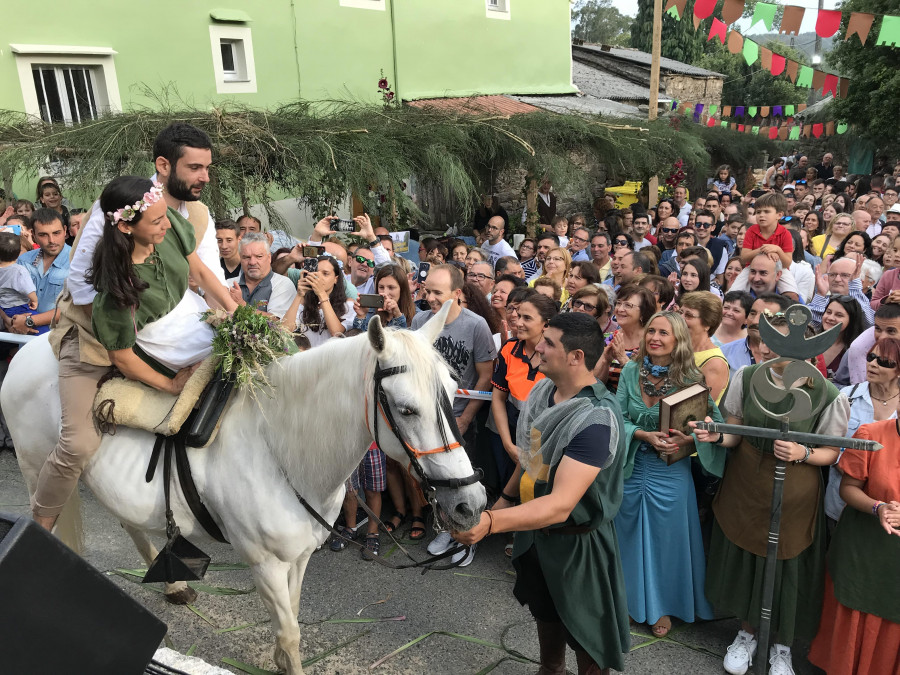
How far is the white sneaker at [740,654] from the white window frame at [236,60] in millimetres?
14274

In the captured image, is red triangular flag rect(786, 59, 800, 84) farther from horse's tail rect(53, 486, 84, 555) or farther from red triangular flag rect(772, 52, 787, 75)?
horse's tail rect(53, 486, 84, 555)

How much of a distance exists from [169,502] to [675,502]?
287 centimetres

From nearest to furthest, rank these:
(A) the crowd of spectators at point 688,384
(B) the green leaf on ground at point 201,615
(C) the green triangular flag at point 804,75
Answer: (A) the crowd of spectators at point 688,384 < (B) the green leaf on ground at point 201,615 < (C) the green triangular flag at point 804,75

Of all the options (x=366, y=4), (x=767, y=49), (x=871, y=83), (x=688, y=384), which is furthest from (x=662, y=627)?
(x=871, y=83)

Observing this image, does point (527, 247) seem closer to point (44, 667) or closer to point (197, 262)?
point (197, 262)

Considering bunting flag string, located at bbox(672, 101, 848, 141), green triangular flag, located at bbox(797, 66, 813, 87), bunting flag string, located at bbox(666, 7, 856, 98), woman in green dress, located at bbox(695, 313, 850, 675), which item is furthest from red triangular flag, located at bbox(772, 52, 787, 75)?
woman in green dress, located at bbox(695, 313, 850, 675)

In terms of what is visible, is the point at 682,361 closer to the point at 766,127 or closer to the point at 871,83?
the point at 871,83

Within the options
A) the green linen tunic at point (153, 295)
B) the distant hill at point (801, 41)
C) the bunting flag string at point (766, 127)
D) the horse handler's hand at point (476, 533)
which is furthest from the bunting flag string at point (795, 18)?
the distant hill at point (801, 41)

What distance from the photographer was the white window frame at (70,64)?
11562 mm

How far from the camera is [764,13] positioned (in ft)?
36.5

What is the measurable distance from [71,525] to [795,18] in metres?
13.3

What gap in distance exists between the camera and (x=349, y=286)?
19.3 ft

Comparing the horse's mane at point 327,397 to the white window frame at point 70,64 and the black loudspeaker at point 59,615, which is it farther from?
the white window frame at point 70,64

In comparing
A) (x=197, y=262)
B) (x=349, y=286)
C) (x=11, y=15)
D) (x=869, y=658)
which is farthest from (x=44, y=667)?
(x=11, y=15)
